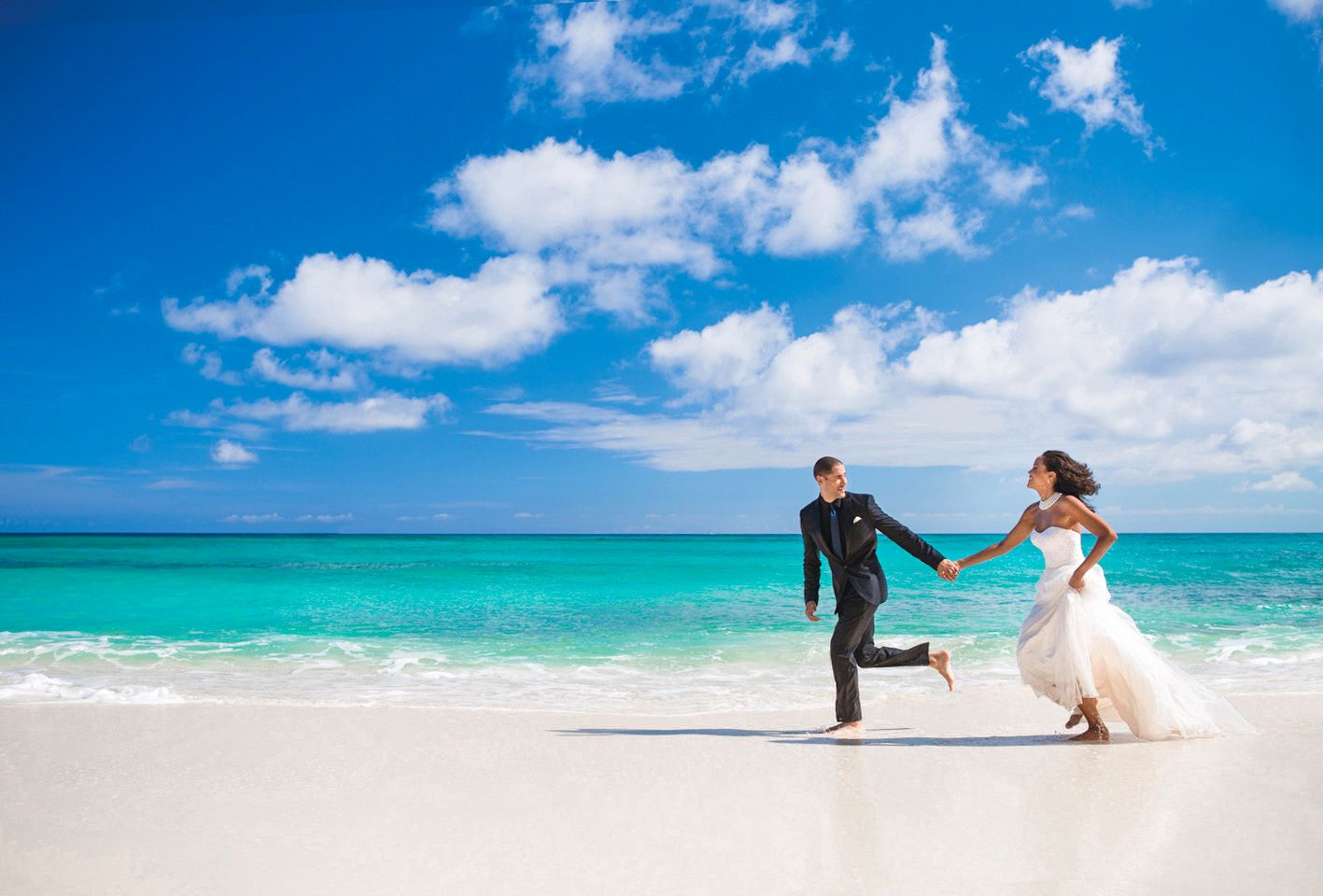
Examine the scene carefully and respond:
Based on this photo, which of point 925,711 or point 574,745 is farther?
point 925,711

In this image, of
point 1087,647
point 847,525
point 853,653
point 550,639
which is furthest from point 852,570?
point 550,639

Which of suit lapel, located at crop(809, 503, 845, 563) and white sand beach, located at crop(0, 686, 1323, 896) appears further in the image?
suit lapel, located at crop(809, 503, 845, 563)

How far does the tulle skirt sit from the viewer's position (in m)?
6.00

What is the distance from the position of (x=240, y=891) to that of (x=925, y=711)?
5.46m

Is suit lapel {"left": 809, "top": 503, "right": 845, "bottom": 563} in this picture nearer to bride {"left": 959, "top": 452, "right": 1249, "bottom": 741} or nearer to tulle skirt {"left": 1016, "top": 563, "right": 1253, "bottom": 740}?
bride {"left": 959, "top": 452, "right": 1249, "bottom": 741}

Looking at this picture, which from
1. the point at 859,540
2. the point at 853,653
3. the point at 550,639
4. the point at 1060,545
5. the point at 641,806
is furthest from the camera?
the point at 550,639

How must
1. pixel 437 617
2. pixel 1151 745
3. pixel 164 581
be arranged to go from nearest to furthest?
pixel 1151 745
pixel 437 617
pixel 164 581

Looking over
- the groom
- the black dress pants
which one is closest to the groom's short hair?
the groom

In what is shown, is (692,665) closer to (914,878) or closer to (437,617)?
(914,878)

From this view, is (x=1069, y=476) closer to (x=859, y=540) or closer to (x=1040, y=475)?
(x=1040, y=475)

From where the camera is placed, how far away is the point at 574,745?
19.9 feet

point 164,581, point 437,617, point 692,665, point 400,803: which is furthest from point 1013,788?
point 164,581

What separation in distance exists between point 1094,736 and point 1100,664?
508 millimetres

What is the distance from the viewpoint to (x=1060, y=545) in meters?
6.24
